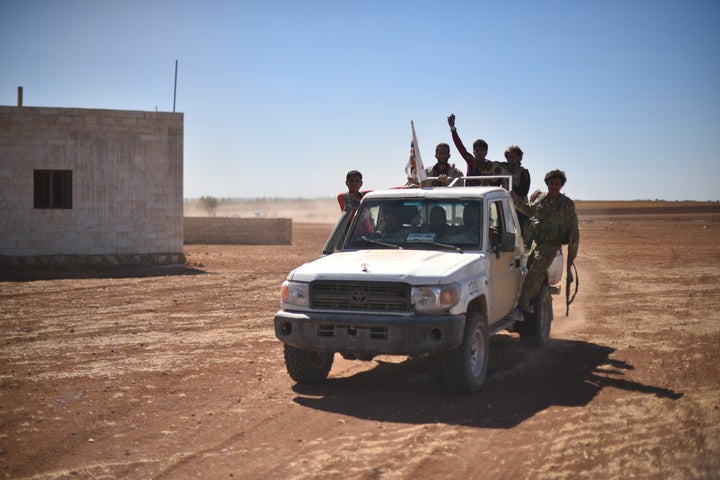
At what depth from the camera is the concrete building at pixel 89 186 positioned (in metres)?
20.8

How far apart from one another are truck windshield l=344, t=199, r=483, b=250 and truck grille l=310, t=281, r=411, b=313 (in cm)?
103

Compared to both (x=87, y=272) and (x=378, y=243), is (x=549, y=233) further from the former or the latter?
(x=87, y=272)

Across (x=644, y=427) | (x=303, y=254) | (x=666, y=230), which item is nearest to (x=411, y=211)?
(x=644, y=427)

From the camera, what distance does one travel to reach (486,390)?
7.69m

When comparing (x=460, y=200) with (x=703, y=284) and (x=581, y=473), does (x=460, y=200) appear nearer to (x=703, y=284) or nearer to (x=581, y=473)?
(x=581, y=473)

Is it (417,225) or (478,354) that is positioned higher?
(417,225)

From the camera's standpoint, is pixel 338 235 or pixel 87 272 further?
pixel 87 272

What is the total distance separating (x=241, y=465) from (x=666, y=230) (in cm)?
4130

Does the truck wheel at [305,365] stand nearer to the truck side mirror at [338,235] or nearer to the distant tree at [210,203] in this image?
the truck side mirror at [338,235]

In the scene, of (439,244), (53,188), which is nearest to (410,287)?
(439,244)

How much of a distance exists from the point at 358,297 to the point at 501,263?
2.07 m

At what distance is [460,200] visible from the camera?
833 centimetres

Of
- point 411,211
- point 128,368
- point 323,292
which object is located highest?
point 411,211

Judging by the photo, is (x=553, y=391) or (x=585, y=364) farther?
(x=585, y=364)
